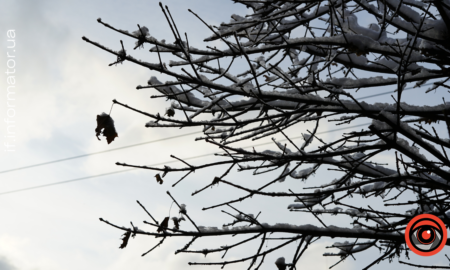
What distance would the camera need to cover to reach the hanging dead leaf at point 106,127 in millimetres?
2307

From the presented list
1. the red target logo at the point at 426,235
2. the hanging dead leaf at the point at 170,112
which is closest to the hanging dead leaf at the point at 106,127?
the hanging dead leaf at the point at 170,112

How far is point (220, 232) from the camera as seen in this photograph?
2.61 meters

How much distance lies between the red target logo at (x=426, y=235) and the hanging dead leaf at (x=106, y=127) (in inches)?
86.5

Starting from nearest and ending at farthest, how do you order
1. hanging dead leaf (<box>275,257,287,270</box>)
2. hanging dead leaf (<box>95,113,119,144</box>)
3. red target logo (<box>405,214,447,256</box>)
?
hanging dead leaf (<box>95,113,119,144</box>), red target logo (<box>405,214,447,256</box>), hanging dead leaf (<box>275,257,287,270</box>)

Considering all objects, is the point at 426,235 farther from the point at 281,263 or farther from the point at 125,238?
the point at 125,238

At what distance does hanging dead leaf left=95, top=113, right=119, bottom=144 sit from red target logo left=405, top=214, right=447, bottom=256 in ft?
7.21

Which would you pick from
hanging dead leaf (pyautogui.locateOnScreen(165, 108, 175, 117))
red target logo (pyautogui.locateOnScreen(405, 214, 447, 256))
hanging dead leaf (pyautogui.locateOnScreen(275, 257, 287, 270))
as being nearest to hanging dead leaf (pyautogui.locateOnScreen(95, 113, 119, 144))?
hanging dead leaf (pyautogui.locateOnScreen(165, 108, 175, 117))

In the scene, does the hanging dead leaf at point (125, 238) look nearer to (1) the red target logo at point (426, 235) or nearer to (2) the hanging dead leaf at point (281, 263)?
(2) the hanging dead leaf at point (281, 263)

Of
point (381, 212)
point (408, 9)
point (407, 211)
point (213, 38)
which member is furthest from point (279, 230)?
point (407, 211)

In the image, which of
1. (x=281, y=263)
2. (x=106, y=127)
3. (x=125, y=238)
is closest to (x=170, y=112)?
(x=106, y=127)

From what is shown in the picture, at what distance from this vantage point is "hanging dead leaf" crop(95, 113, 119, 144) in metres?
2.31

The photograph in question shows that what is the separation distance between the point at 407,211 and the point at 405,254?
59 centimetres

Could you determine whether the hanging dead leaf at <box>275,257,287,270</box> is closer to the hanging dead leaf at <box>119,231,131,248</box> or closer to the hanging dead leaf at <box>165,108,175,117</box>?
the hanging dead leaf at <box>119,231,131,248</box>

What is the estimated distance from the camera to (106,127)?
7.64ft
